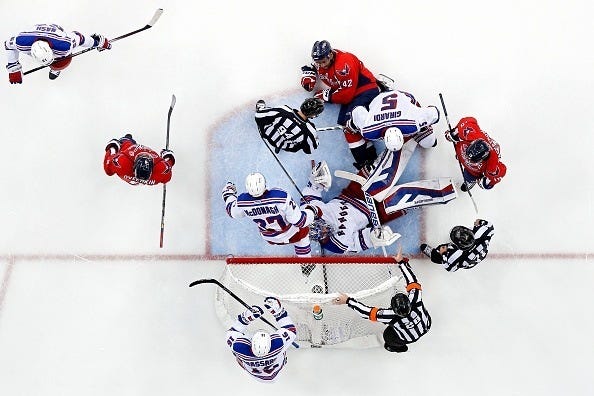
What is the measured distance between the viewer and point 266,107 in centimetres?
462

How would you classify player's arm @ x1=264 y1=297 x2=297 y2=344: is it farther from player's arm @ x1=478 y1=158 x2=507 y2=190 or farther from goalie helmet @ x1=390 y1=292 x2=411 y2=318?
player's arm @ x1=478 y1=158 x2=507 y2=190

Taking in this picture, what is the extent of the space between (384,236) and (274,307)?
0.97m

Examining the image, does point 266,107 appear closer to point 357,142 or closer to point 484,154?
point 357,142

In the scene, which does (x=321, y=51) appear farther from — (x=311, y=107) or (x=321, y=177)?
(x=321, y=177)

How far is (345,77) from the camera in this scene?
445 cm

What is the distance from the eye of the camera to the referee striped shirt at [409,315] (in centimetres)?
402

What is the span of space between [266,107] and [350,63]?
70 centimetres

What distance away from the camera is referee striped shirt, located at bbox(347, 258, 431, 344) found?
158 inches

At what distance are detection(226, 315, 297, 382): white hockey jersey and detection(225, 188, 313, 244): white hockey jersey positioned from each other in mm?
576

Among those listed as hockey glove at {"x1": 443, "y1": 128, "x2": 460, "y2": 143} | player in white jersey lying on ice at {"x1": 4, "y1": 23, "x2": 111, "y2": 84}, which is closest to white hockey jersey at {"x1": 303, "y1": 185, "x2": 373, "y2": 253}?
hockey glove at {"x1": 443, "y1": 128, "x2": 460, "y2": 143}

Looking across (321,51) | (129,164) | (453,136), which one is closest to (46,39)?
(129,164)

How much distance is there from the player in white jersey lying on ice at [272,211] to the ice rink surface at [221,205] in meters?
0.57

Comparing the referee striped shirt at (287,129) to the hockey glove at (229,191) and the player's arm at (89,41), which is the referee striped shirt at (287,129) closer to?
the hockey glove at (229,191)

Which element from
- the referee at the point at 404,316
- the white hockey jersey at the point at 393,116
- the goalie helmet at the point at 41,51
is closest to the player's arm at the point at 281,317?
the referee at the point at 404,316
